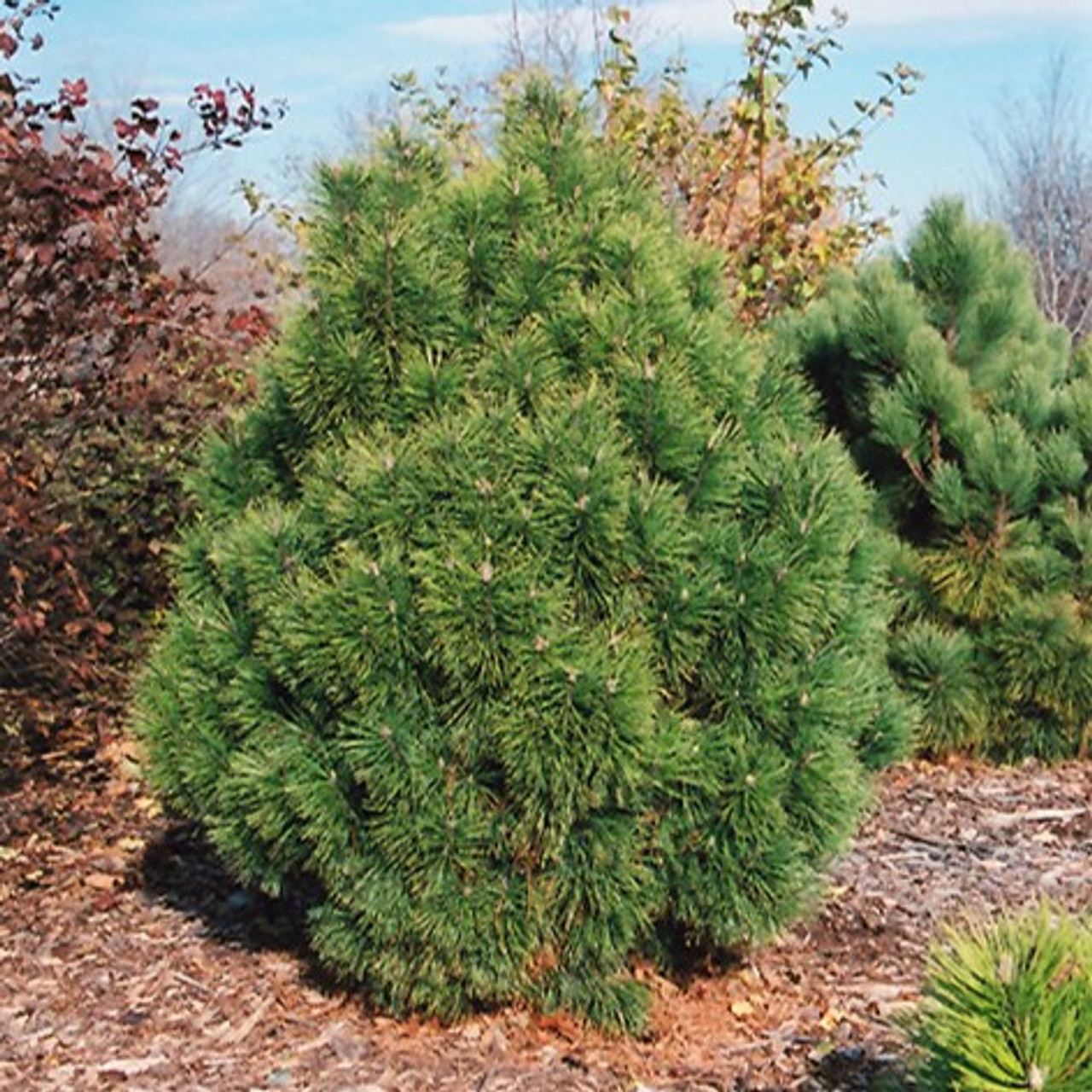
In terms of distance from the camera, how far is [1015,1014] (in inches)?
83.7

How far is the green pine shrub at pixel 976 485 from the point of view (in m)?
5.86

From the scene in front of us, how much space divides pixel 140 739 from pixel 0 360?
1.83 metres

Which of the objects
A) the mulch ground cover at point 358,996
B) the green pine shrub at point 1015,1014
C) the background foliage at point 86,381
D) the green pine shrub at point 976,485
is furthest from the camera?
the green pine shrub at point 976,485

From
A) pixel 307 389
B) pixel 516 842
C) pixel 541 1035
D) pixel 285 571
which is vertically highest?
pixel 307 389

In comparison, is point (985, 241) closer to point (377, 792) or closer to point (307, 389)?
point (307, 389)

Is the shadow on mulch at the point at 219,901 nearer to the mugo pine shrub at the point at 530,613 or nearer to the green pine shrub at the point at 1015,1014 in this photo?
the mugo pine shrub at the point at 530,613

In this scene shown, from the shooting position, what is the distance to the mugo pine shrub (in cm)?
330

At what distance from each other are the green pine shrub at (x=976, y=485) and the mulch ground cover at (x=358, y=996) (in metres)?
0.79

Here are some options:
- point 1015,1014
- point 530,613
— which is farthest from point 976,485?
point 1015,1014

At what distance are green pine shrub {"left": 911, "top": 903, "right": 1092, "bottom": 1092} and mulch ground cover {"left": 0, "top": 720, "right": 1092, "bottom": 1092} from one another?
516mm

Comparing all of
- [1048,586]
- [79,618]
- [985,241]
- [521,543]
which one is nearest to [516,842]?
[521,543]

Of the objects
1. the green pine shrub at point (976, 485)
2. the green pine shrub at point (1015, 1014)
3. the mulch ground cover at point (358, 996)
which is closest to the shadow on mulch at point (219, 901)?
the mulch ground cover at point (358, 996)

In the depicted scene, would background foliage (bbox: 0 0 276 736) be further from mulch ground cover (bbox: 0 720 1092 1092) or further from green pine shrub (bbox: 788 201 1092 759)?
green pine shrub (bbox: 788 201 1092 759)

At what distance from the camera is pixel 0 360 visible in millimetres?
5258
